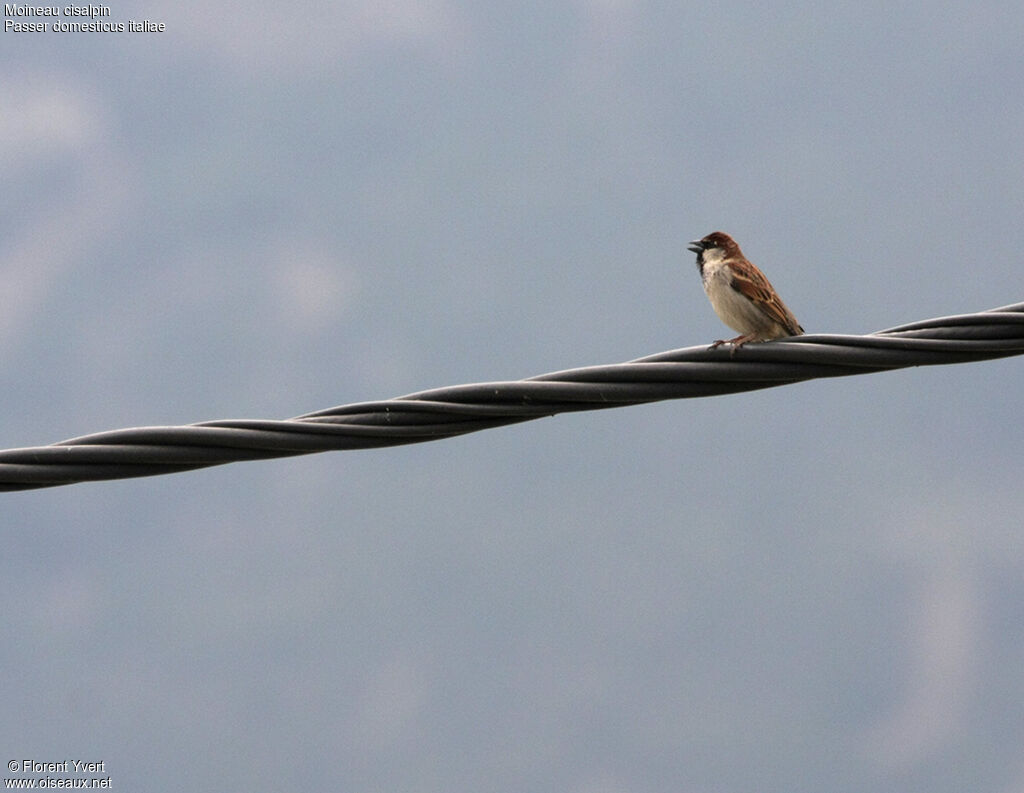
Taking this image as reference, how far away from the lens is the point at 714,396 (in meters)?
4.56

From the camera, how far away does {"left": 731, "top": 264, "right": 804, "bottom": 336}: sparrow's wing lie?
7898 millimetres

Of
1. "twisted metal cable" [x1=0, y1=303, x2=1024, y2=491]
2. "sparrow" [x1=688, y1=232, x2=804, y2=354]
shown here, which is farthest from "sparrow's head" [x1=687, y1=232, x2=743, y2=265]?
"twisted metal cable" [x1=0, y1=303, x2=1024, y2=491]

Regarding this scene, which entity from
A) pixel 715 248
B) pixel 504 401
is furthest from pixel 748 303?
pixel 504 401

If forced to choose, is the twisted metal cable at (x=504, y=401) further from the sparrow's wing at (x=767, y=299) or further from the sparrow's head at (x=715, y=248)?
the sparrow's head at (x=715, y=248)

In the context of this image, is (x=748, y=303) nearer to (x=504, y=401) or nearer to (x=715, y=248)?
(x=715, y=248)

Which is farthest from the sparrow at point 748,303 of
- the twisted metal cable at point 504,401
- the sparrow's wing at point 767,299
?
the twisted metal cable at point 504,401

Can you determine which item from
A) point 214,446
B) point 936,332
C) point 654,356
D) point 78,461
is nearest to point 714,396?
point 654,356

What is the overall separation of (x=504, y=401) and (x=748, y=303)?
3920mm

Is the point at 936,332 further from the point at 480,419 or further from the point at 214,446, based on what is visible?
the point at 214,446

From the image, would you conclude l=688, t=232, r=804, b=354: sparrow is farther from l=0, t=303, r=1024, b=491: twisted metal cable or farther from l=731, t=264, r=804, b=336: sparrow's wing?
l=0, t=303, r=1024, b=491: twisted metal cable

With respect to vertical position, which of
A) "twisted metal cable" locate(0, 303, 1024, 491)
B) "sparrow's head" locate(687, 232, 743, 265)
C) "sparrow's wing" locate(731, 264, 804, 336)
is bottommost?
"twisted metal cable" locate(0, 303, 1024, 491)

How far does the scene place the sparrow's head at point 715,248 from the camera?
8836 millimetres

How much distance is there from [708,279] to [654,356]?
408 cm

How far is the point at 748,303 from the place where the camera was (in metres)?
7.96
